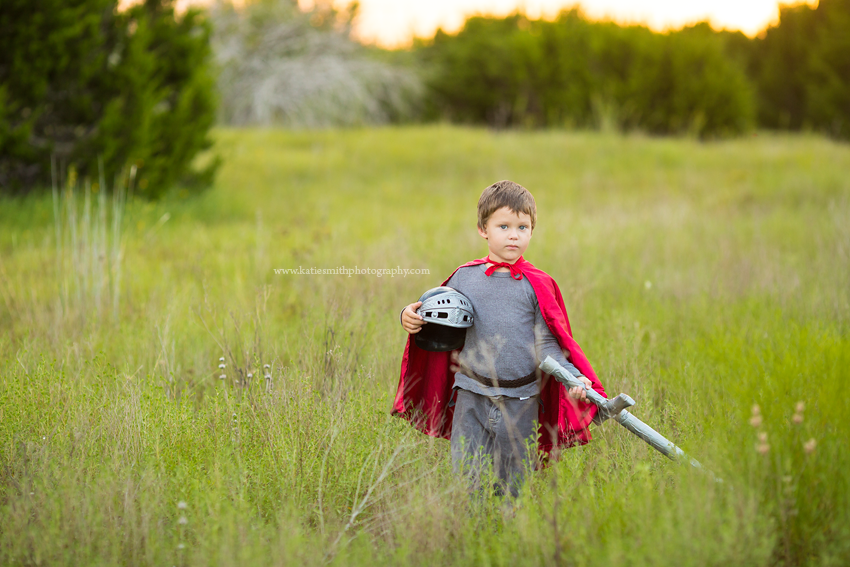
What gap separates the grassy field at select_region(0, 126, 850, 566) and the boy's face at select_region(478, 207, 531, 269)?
3.07 feet

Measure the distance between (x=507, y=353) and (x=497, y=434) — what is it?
36cm

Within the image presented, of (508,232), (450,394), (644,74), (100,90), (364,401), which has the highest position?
(644,74)

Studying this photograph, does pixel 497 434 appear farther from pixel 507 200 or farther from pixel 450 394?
pixel 507 200

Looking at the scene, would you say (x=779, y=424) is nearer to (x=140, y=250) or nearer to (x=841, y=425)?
(x=841, y=425)

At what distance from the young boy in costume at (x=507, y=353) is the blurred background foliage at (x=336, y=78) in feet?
23.6

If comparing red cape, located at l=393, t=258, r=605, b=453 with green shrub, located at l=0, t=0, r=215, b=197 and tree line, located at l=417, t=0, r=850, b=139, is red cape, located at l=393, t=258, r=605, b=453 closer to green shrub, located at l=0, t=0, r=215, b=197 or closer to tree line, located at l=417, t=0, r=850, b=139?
green shrub, located at l=0, t=0, r=215, b=197

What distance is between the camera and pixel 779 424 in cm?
230

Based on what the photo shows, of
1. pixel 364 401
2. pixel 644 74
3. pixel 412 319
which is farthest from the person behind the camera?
pixel 644 74

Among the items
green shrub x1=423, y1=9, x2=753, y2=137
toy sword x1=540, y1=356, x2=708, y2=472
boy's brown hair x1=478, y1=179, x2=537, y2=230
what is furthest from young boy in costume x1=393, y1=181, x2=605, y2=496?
green shrub x1=423, y1=9, x2=753, y2=137

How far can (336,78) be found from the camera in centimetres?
1934

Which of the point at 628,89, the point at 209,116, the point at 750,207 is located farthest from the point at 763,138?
the point at 209,116

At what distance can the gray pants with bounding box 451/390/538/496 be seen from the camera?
102 inches

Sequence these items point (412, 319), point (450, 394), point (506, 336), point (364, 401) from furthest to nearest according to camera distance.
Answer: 1. point (364, 401)
2. point (450, 394)
3. point (506, 336)
4. point (412, 319)

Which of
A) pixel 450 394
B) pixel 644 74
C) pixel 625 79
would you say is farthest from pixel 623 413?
pixel 625 79
